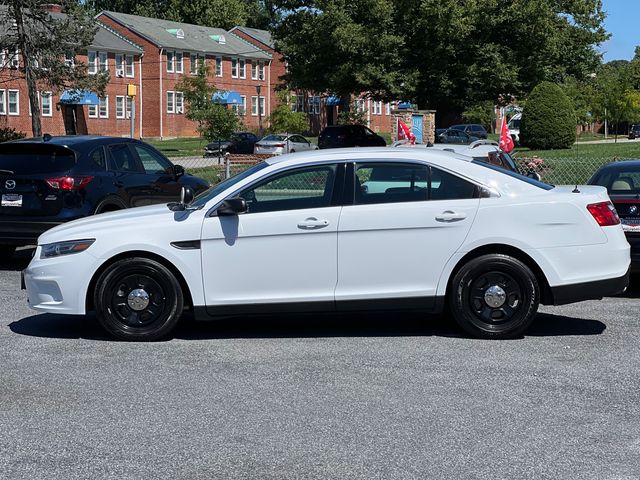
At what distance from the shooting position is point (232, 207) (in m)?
8.01

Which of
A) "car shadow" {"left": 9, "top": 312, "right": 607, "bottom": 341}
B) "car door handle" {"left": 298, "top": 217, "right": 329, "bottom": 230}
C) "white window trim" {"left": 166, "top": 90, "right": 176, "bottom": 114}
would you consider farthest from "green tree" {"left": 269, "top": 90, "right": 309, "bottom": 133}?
"car door handle" {"left": 298, "top": 217, "right": 329, "bottom": 230}

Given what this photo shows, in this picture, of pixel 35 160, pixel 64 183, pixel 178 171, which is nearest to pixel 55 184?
pixel 64 183

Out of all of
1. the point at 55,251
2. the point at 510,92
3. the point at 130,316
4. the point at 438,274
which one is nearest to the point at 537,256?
the point at 438,274

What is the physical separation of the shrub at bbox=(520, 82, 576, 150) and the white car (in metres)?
35.1

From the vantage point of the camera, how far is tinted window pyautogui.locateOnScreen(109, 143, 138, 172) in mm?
12545

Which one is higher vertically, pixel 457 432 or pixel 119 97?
pixel 119 97

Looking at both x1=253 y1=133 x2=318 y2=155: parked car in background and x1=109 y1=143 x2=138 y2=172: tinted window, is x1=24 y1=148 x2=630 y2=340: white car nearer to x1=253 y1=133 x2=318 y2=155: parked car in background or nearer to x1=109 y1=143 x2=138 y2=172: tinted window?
x1=109 y1=143 x2=138 y2=172: tinted window

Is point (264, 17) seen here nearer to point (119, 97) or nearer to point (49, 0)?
point (119, 97)

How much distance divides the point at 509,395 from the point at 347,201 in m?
2.37

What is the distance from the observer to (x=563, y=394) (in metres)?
6.45

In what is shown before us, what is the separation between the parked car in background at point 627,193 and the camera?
984 cm

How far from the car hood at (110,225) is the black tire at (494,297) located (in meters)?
A: 2.51

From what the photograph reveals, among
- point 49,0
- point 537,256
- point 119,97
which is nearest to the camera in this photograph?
point 537,256

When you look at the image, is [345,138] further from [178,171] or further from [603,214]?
[603,214]
